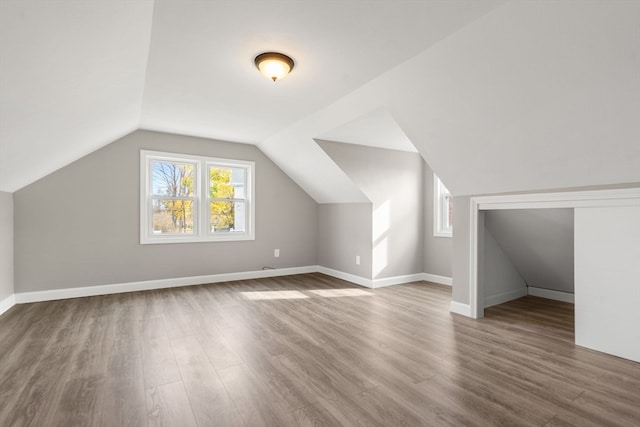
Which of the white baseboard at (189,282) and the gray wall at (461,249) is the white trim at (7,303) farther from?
the gray wall at (461,249)

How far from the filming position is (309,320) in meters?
3.37

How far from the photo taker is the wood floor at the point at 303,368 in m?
1.78

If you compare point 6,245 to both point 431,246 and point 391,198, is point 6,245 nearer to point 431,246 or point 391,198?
point 391,198

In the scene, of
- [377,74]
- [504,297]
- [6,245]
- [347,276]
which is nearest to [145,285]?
[6,245]

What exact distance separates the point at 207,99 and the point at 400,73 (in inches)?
82.5

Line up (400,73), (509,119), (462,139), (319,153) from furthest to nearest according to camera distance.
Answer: (319,153)
(462,139)
(400,73)
(509,119)

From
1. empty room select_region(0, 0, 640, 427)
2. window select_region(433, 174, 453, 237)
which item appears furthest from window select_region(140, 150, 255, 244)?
window select_region(433, 174, 453, 237)

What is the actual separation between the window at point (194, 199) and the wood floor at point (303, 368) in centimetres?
146

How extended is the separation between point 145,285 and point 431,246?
14.9 feet

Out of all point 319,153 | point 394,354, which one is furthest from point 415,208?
point 394,354

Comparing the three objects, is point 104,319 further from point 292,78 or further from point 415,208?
point 415,208

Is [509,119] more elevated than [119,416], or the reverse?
[509,119]

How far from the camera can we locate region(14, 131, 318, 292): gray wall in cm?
405

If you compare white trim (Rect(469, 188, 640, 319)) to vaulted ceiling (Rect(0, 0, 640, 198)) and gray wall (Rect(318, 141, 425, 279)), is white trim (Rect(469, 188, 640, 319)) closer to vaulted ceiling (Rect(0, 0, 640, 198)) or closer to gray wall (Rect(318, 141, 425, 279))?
vaulted ceiling (Rect(0, 0, 640, 198))
